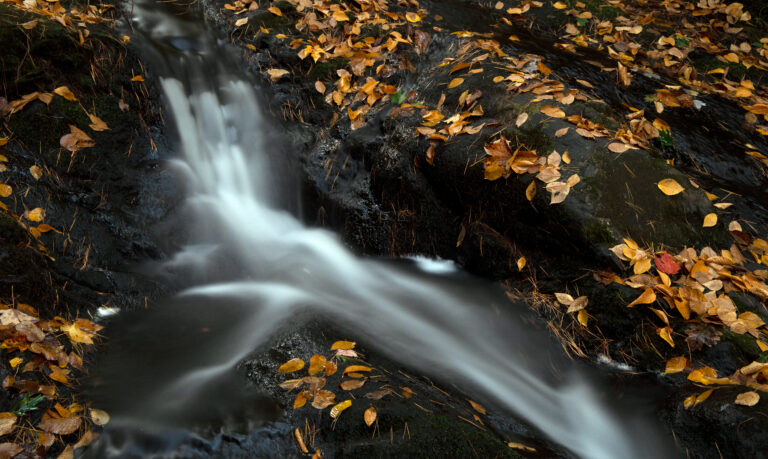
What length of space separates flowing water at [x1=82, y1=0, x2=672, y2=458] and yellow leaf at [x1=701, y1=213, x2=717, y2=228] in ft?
4.24

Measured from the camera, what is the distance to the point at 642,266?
9.24 ft

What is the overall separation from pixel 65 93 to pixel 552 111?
3642mm

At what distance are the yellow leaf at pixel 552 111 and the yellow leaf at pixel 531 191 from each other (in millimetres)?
617

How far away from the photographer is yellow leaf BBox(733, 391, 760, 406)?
219cm

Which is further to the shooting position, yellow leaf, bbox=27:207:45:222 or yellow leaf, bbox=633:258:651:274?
yellow leaf, bbox=27:207:45:222

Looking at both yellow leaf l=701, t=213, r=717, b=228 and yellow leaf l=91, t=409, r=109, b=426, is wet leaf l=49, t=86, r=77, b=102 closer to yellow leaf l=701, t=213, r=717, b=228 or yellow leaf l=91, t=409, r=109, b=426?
yellow leaf l=91, t=409, r=109, b=426

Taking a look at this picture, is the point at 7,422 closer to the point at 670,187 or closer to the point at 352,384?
the point at 352,384

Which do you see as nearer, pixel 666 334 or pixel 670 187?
pixel 666 334

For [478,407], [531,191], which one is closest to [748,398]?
[478,407]

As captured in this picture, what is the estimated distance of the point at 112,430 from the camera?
2.09 m

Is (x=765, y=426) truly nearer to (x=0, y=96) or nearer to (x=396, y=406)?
(x=396, y=406)

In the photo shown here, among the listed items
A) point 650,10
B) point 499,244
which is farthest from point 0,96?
point 650,10

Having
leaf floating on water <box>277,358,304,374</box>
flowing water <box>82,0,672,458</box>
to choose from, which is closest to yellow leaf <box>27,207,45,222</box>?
flowing water <box>82,0,672,458</box>

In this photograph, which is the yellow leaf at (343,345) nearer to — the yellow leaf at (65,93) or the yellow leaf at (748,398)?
the yellow leaf at (748,398)
